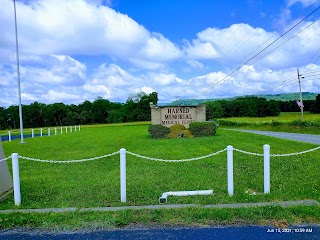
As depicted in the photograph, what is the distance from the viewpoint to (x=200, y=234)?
Result: 505 cm

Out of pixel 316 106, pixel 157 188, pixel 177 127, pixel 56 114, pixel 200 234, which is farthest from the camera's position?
pixel 56 114

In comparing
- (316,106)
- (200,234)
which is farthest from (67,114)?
(200,234)

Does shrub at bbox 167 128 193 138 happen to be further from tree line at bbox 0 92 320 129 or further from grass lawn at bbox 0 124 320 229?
tree line at bbox 0 92 320 129

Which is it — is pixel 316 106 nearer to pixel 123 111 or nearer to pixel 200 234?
pixel 123 111

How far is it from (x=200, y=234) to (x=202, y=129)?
19.2 meters

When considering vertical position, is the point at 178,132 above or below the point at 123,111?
below

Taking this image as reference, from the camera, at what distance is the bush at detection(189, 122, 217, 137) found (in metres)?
24.0

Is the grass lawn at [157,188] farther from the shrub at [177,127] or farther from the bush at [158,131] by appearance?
the shrub at [177,127]

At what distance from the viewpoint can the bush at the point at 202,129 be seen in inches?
944

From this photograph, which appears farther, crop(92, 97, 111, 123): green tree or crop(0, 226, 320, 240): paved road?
crop(92, 97, 111, 123): green tree

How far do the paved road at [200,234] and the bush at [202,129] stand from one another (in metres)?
18.8

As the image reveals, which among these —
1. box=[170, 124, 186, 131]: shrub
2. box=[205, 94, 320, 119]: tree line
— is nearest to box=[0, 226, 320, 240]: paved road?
box=[170, 124, 186, 131]: shrub

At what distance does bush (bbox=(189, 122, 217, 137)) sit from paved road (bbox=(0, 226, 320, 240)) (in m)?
18.8

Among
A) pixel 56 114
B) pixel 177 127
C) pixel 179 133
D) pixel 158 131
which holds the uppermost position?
pixel 56 114
